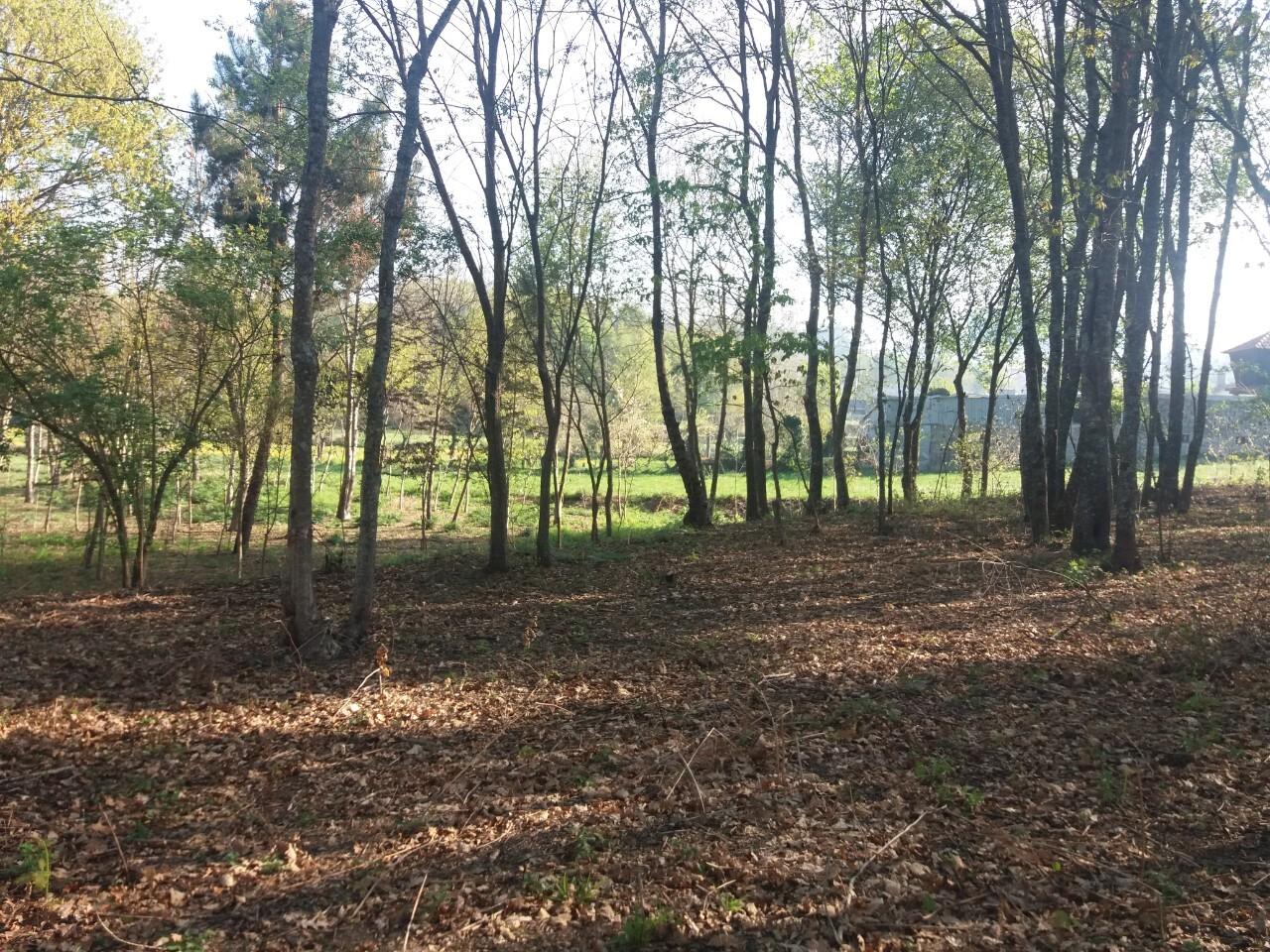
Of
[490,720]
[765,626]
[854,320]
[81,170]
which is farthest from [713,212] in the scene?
[81,170]

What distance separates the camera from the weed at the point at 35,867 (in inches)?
164

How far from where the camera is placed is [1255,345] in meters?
36.3

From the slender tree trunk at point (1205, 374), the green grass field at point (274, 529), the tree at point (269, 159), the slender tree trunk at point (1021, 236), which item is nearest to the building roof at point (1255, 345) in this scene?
the green grass field at point (274, 529)

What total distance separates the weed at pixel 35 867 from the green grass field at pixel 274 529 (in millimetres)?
8834

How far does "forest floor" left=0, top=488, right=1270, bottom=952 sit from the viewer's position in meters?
3.78

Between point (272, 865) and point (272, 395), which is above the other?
point (272, 395)

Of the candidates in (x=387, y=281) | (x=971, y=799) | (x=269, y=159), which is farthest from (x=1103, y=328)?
(x=269, y=159)

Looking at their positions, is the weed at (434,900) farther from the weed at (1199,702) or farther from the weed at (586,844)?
the weed at (1199,702)

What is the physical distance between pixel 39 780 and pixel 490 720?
3248mm

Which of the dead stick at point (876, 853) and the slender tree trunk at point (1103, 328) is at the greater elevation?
the slender tree trunk at point (1103, 328)

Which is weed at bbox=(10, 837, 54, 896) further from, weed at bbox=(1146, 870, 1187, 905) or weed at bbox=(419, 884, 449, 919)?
weed at bbox=(1146, 870, 1187, 905)

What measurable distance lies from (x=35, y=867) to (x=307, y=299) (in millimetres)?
5222

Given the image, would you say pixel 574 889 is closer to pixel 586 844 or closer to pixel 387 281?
pixel 586 844

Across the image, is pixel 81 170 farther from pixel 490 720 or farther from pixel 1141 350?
pixel 1141 350
